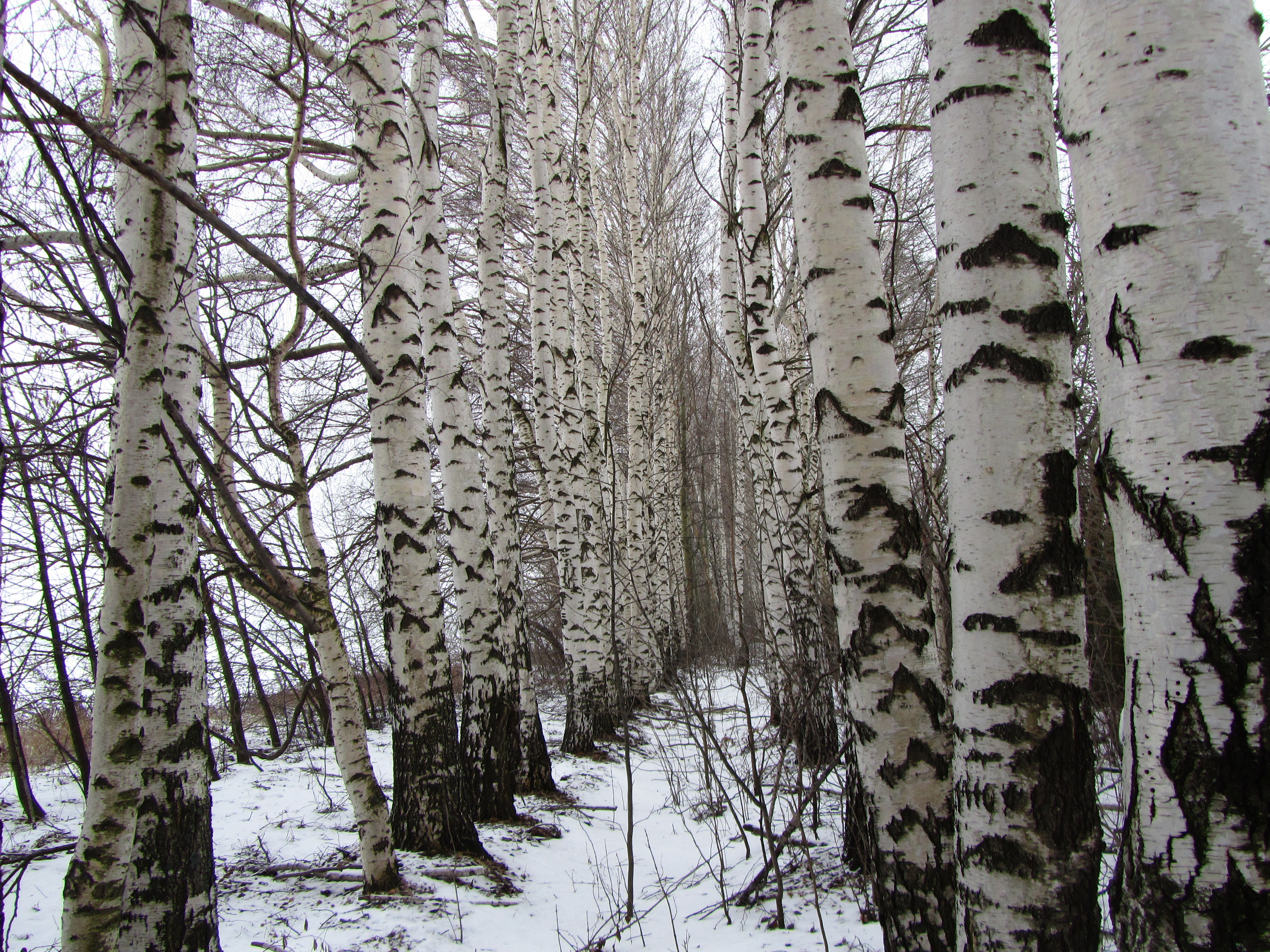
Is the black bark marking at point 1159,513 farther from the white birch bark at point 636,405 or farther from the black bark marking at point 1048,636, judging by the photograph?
the white birch bark at point 636,405

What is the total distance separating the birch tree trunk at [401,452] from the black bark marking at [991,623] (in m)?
2.72

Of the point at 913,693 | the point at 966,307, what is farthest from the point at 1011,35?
the point at 913,693

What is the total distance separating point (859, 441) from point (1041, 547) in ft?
2.21

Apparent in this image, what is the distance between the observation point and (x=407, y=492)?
3502 millimetres

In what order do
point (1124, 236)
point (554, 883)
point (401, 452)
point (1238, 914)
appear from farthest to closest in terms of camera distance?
point (554, 883) < point (401, 452) < point (1124, 236) < point (1238, 914)

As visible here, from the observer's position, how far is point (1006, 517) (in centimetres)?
145

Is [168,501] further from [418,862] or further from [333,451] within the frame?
[333,451]

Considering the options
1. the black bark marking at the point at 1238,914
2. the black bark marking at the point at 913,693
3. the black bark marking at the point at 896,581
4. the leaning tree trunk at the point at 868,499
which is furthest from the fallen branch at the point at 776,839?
the black bark marking at the point at 1238,914

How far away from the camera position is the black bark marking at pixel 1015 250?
1.49m

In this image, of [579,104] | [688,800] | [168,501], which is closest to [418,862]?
[688,800]

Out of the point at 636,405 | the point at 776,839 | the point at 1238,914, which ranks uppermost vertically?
the point at 636,405

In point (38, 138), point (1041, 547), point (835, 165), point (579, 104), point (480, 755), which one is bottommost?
point (480, 755)

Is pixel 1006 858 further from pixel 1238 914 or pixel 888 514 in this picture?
pixel 888 514

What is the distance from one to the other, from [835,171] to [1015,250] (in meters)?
0.80
